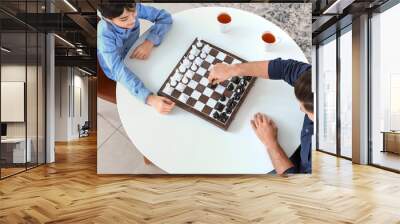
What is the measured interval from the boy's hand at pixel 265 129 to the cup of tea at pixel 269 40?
94 cm

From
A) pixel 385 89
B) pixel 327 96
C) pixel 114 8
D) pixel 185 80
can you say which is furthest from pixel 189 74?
pixel 327 96

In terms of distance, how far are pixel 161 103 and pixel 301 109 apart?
191cm

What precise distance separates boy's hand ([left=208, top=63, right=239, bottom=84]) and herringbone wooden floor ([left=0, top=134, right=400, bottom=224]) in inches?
53.8

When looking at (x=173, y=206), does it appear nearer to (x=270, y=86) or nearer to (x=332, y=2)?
(x=270, y=86)

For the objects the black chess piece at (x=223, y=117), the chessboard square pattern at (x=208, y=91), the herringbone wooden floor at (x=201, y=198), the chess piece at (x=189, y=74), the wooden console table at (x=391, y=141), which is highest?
the chess piece at (x=189, y=74)

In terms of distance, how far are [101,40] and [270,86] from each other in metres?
2.38

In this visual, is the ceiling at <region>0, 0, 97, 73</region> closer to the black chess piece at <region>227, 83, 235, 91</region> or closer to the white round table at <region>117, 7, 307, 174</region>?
the white round table at <region>117, 7, 307, 174</region>

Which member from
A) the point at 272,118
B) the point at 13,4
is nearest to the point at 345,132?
the point at 272,118

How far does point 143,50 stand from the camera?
512 centimetres

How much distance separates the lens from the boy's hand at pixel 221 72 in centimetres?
504

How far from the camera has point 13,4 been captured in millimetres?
5391

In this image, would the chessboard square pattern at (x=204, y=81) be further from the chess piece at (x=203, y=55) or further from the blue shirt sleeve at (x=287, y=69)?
the blue shirt sleeve at (x=287, y=69)

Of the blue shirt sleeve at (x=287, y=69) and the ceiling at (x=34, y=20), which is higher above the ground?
the ceiling at (x=34, y=20)

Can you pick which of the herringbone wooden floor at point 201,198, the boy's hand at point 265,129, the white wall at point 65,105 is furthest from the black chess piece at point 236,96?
the white wall at point 65,105
